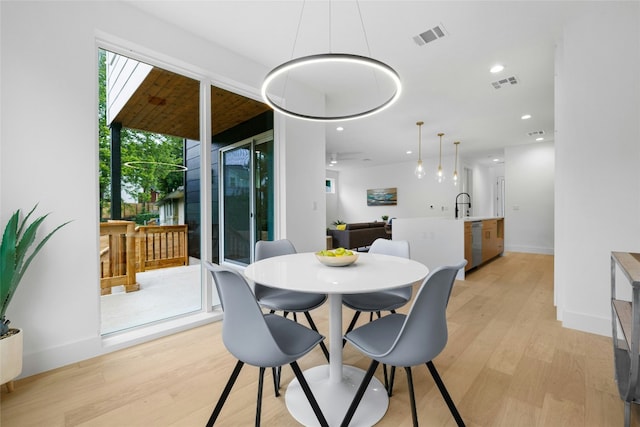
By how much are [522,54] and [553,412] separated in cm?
325

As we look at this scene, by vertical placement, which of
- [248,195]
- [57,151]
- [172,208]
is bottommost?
[172,208]

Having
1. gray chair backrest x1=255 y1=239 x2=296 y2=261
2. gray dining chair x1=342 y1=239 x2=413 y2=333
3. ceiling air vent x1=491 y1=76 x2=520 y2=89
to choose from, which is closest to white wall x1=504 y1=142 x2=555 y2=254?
ceiling air vent x1=491 y1=76 x2=520 y2=89

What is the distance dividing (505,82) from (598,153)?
5.44 ft

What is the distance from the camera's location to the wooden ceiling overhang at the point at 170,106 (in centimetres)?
254

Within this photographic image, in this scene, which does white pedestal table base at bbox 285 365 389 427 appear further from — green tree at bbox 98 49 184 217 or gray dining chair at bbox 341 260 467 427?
green tree at bbox 98 49 184 217

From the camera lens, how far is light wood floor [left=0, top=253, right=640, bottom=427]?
4.77 feet

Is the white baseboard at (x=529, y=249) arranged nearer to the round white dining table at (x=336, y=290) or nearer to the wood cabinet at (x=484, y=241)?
the wood cabinet at (x=484, y=241)

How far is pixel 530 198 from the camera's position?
6.62 metres

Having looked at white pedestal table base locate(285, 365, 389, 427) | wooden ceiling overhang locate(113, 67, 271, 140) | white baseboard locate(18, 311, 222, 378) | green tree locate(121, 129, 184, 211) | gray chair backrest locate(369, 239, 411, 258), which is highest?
wooden ceiling overhang locate(113, 67, 271, 140)

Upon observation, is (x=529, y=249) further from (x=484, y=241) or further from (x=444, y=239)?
(x=444, y=239)

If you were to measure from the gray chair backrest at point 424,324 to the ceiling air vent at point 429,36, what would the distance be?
2387 mm

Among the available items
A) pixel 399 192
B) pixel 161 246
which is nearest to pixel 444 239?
pixel 161 246

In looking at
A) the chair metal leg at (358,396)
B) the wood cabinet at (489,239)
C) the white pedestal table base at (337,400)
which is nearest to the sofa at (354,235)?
the wood cabinet at (489,239)

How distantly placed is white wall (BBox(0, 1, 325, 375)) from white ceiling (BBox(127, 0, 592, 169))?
543 mm
